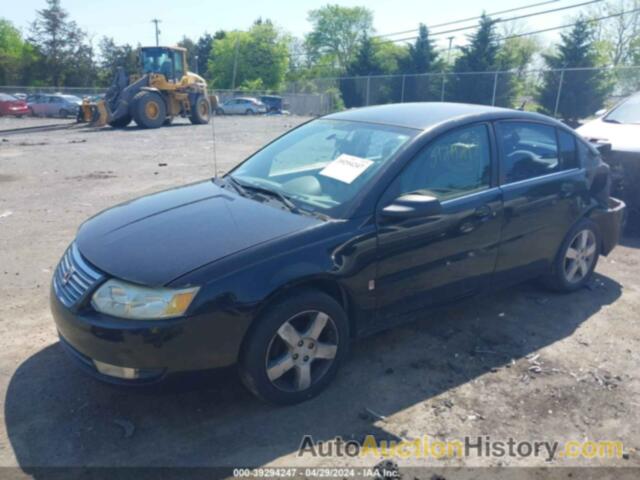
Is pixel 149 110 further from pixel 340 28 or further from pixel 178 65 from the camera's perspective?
pixel 340 28

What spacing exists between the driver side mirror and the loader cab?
23.0 m

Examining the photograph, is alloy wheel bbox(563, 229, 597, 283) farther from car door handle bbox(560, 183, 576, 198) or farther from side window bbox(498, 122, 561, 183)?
side window bbox(498, 122, 561, 183)

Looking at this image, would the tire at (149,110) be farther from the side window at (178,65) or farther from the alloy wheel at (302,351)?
the alloy wheel at (302,351)

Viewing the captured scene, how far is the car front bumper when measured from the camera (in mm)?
2670

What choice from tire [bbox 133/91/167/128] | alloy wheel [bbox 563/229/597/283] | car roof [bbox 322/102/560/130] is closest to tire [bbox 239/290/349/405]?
car roof [bbox 322/102/560/130]

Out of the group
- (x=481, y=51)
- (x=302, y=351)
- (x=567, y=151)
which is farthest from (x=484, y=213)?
(x=481, y=51)

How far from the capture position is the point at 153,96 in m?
22.5

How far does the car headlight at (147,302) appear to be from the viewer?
2684mm

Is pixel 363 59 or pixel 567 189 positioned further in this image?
pixel 363 59

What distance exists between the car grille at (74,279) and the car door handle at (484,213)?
96.7 inches

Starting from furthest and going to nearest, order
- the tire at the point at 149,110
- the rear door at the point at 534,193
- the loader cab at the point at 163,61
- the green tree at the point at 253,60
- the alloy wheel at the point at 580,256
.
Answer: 1. the green tree at the point at 253,60
2. the loader cab at the point at 163,61
3. the tire at the point at 149,110
4. the alloy wheel at the point at 580,256
5. the rear door at the point at 534,193

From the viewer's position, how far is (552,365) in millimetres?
3664

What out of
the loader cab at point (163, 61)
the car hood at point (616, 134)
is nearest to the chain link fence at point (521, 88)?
the loader cab at point (163, 61)

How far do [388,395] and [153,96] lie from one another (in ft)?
71.6
